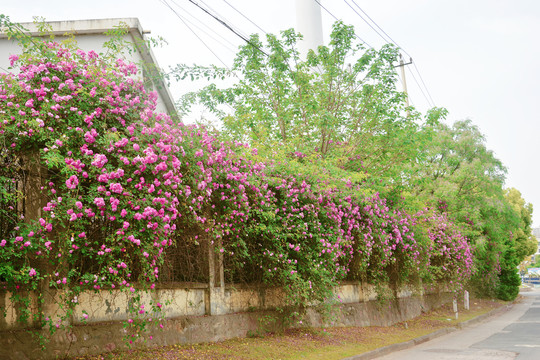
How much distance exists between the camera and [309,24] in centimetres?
3209

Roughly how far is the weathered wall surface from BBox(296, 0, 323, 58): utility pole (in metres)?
21.0

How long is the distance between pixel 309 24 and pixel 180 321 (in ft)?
88.0

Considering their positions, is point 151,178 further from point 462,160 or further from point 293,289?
point 462,160

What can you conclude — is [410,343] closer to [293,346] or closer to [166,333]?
[293,346]

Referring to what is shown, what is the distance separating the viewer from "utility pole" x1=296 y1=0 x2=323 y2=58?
1254 inches

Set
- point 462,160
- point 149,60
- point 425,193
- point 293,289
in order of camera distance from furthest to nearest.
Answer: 1. point 462,160
2. point 425,193
3. point 149,60
4. point 293,289

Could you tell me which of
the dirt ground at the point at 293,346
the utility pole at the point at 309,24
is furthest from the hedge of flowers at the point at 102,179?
Answer: the utility pole at the point at 309,24

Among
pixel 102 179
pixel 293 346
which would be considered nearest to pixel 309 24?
pixel 293 346

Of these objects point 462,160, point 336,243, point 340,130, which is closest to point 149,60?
point 340,130

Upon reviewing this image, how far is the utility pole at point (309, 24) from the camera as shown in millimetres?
31859

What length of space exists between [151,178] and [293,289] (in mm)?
4698

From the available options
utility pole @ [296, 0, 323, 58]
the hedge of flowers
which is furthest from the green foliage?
utility pole @ [296, 0, 323, 58]

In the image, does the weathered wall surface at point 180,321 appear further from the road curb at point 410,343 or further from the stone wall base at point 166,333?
the road curb at point 410,343

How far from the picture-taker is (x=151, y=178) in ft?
21.8
